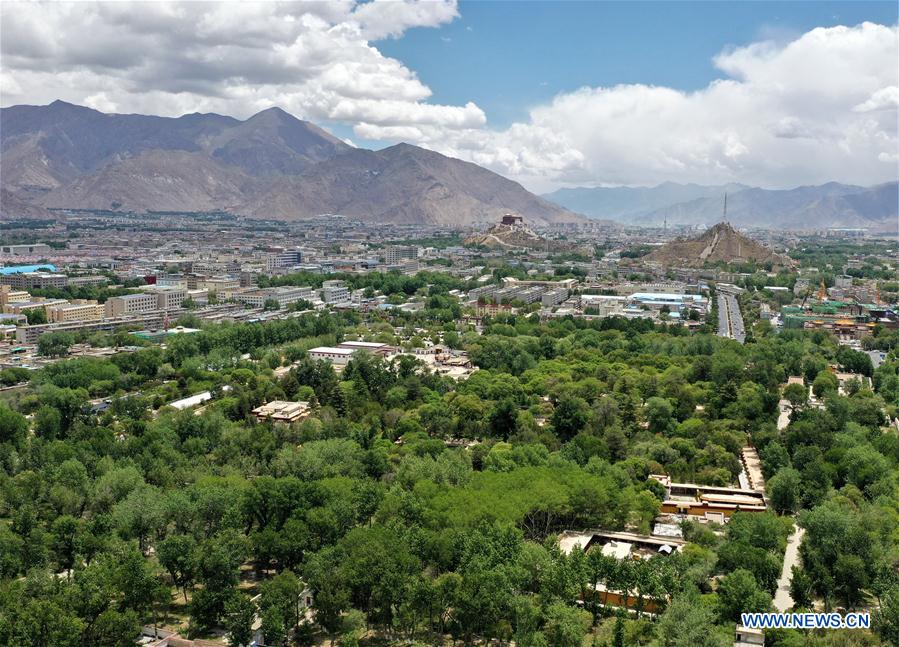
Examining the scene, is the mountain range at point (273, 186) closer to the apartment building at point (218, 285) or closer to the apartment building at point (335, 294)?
the apartment building at point (218, 285)

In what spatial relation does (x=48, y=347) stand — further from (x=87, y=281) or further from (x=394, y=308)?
(x=87, y=281)

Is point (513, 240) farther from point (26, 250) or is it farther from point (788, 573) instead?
point (788, 573)

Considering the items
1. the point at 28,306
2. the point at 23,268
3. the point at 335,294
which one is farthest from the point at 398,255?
the point at 28,306

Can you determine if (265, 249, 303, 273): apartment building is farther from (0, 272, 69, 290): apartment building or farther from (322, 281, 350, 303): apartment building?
(0, 272, 69, 290): apartment building

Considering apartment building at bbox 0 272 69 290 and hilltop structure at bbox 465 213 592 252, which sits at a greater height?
hilltop structure at bbox 465 213 592 252

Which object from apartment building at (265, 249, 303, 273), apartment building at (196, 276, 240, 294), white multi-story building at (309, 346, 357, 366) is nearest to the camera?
white multi-story building at (309, 346, 357, 366)

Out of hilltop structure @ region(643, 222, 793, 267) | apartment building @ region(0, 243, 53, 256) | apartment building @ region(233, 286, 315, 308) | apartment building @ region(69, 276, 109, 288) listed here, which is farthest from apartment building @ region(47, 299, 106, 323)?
hilltop structure @ region(643, 222, 793, 267)
